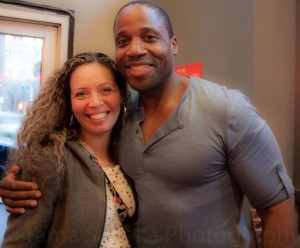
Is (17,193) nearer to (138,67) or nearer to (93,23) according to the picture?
(138,67)

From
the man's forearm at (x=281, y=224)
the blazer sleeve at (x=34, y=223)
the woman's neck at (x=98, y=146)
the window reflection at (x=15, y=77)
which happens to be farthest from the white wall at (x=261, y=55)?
the window reflection at (x=15, y=77)

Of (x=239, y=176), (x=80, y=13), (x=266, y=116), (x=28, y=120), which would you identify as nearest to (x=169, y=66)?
(x=239, y=176)

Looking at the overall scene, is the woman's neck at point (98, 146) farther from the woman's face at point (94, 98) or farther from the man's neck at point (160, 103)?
the man's neck at point (160, 103)

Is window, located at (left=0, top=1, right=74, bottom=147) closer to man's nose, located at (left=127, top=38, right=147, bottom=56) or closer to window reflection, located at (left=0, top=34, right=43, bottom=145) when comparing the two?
window reflection, located at (left=0, top=34, right=43, bottom=145)

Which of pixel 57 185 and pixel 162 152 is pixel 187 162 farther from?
pixel 57 185

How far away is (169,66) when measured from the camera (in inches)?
45.3

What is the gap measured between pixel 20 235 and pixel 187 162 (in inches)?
23.2

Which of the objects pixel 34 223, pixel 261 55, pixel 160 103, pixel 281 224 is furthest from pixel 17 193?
pixel 261 55

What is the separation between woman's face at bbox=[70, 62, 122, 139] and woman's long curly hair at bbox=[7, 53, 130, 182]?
0.14 ft

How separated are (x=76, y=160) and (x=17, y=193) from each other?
0.73ft

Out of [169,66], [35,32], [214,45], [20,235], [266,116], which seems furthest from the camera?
[35,32]

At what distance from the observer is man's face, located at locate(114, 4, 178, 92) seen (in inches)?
42.9

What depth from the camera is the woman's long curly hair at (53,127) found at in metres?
1.04

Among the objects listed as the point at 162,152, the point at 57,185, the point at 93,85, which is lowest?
the point at 57,185
